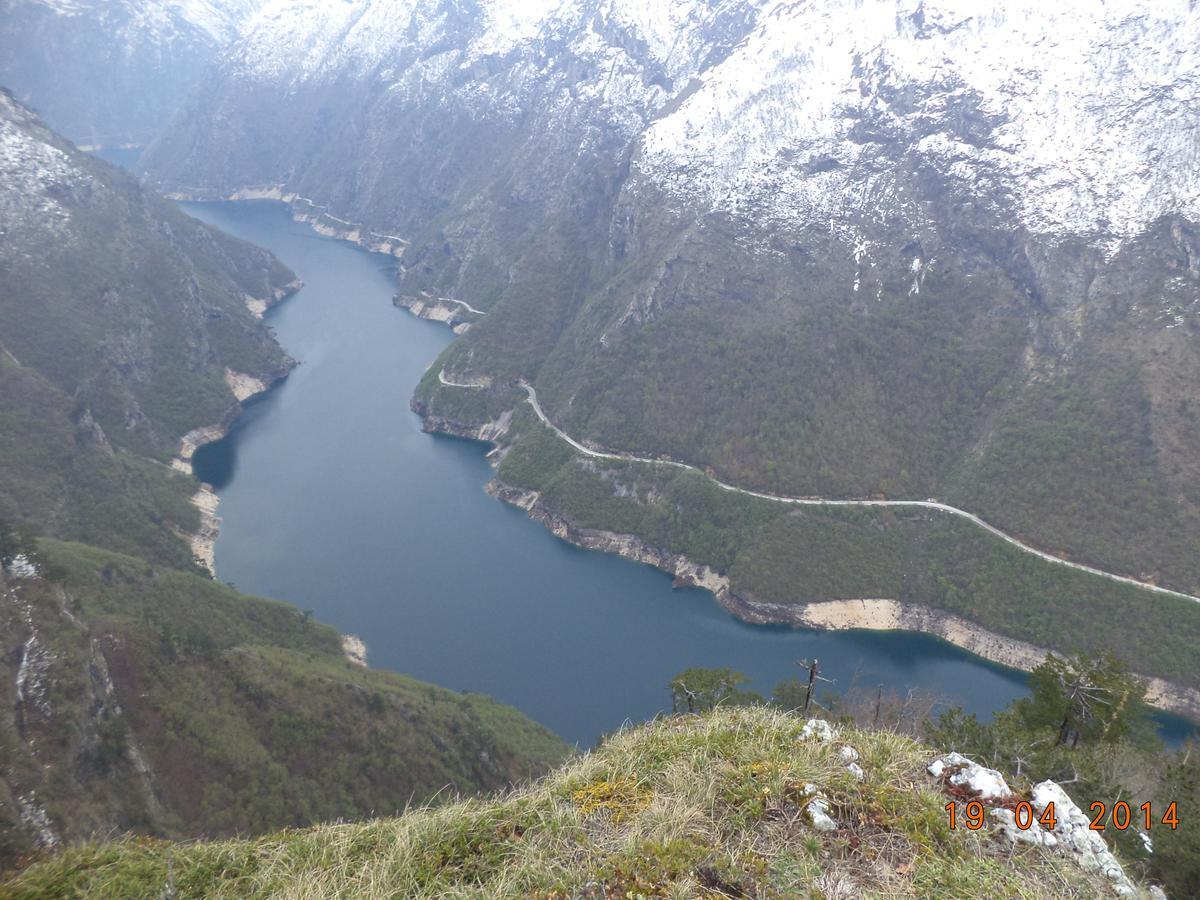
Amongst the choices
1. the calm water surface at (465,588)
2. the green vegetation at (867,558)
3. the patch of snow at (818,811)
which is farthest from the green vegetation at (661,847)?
the green vegetation at (867,558)

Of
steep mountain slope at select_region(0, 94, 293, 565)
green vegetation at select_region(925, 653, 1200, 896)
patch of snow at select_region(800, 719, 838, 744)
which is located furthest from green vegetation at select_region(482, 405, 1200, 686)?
patch of snow at select_region(800, 719, 838, 744)

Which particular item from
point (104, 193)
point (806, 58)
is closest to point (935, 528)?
point (806, 58)

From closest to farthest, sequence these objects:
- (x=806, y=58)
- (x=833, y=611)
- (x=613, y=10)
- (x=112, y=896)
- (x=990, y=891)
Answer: (x=990, y=891)
(x=112, y=896)
(x=833, y=611)
(x=806, y=58)
(x=613, y=10)

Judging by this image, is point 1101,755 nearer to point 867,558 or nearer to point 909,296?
point 867,558

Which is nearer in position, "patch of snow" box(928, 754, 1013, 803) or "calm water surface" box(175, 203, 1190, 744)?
"patch of snow" box(928, 754, 1013, 803)

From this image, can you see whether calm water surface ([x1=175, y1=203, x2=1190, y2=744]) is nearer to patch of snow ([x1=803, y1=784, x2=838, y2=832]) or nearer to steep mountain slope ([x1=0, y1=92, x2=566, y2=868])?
steep mountain slope ([x1=0, y1=92, x2=566, y2=868])

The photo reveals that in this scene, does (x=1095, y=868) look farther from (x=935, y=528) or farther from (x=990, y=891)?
(x=935, y=528)
